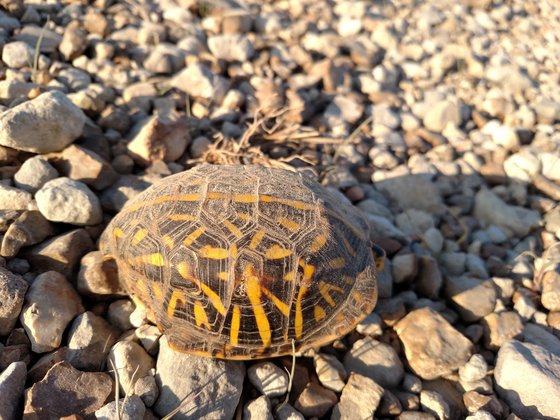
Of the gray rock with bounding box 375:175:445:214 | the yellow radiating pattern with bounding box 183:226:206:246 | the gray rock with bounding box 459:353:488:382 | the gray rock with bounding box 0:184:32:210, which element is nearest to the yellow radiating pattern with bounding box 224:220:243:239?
the yellow radiating pattern with bounding box 183:226:206:246

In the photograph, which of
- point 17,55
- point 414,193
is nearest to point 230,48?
point 17,55

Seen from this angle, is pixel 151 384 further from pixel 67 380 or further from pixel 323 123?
pixel 323 123

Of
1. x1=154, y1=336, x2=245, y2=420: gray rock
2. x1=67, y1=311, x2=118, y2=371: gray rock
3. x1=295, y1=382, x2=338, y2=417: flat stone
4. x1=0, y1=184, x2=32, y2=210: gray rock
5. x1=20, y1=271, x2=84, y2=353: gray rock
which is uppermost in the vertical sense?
x1=0, y1=184, x2=32, y2=210: gray rock

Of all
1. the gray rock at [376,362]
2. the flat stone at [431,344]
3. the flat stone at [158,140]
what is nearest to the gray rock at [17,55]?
the flat stone at [158,140]

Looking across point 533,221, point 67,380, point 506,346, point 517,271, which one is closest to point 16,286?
point 67,380

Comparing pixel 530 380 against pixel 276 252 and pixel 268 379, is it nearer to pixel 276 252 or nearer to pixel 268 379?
pixel 268 379

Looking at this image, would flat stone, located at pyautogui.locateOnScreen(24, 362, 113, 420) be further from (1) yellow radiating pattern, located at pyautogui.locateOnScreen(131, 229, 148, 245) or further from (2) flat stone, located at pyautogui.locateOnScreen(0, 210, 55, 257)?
(2) flat stone, located at pyautogui.locateOnScreen(0, 210, 55, 257)
